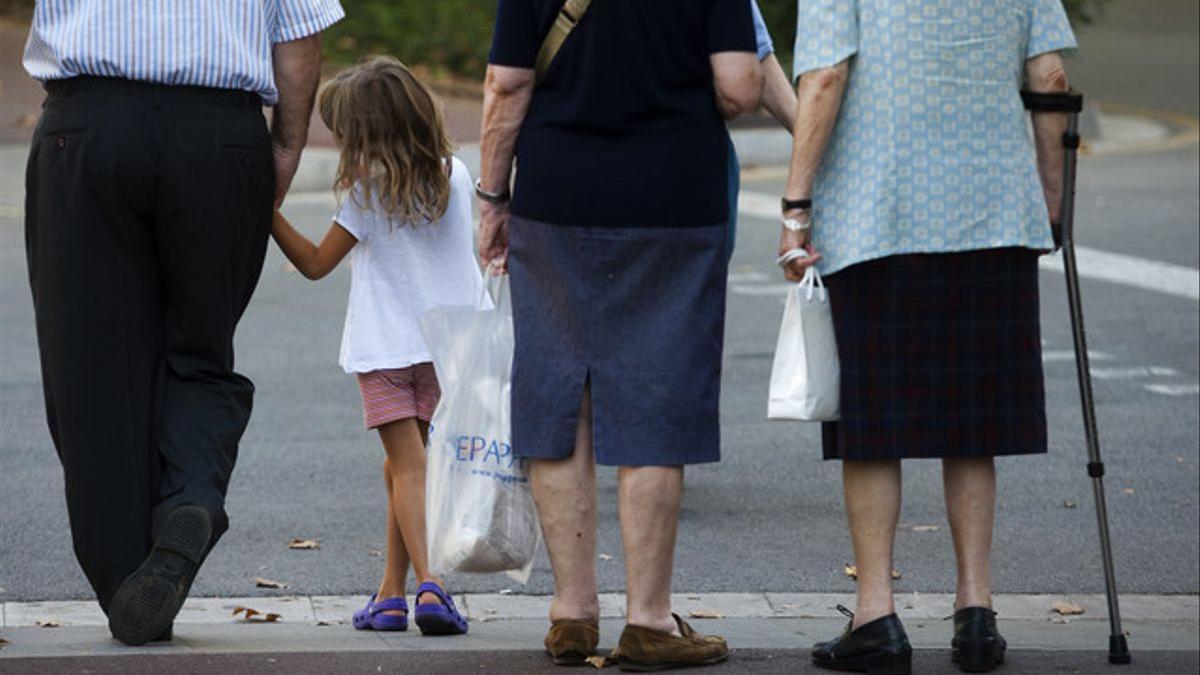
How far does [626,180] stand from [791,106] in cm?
67

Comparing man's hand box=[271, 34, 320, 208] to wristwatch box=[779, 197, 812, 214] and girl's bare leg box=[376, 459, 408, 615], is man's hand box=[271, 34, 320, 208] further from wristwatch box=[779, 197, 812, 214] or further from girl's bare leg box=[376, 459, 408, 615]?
Result: wristwatch box=[779, 197, 812, 214]

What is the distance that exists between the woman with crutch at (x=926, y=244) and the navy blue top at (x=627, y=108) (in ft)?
0.68

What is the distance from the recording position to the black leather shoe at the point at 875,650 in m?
5.17

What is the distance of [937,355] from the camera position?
5230 millimetres

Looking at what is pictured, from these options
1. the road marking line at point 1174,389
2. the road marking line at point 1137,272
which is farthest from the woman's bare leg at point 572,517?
the road marking line at point 1137,272

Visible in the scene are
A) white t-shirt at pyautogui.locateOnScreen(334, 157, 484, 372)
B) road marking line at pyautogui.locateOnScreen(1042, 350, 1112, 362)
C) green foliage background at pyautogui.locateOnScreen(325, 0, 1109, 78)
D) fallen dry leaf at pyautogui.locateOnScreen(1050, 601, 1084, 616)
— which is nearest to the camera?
white t-shirt at pyautogui.locateOnScreen(334, 157, 484, 372)

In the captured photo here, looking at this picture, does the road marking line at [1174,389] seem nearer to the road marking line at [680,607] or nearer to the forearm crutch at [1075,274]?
the road marking line at [680,607]

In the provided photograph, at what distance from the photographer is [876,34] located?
200 inches

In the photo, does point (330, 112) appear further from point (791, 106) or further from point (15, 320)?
point (15, 320)

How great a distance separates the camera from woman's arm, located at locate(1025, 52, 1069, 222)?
5.24 m

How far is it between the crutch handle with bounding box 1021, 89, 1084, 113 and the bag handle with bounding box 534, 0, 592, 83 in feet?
3.37

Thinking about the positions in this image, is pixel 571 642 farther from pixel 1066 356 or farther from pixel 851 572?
pixel 1066 356

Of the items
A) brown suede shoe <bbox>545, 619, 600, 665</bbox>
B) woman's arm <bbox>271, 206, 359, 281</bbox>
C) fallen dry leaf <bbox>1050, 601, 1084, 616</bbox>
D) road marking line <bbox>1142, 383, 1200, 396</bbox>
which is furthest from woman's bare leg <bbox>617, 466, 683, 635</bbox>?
road marking line <bbox>1142, 383, 1200, 396</bbox>

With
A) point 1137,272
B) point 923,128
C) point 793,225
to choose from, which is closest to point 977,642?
point 793,225
